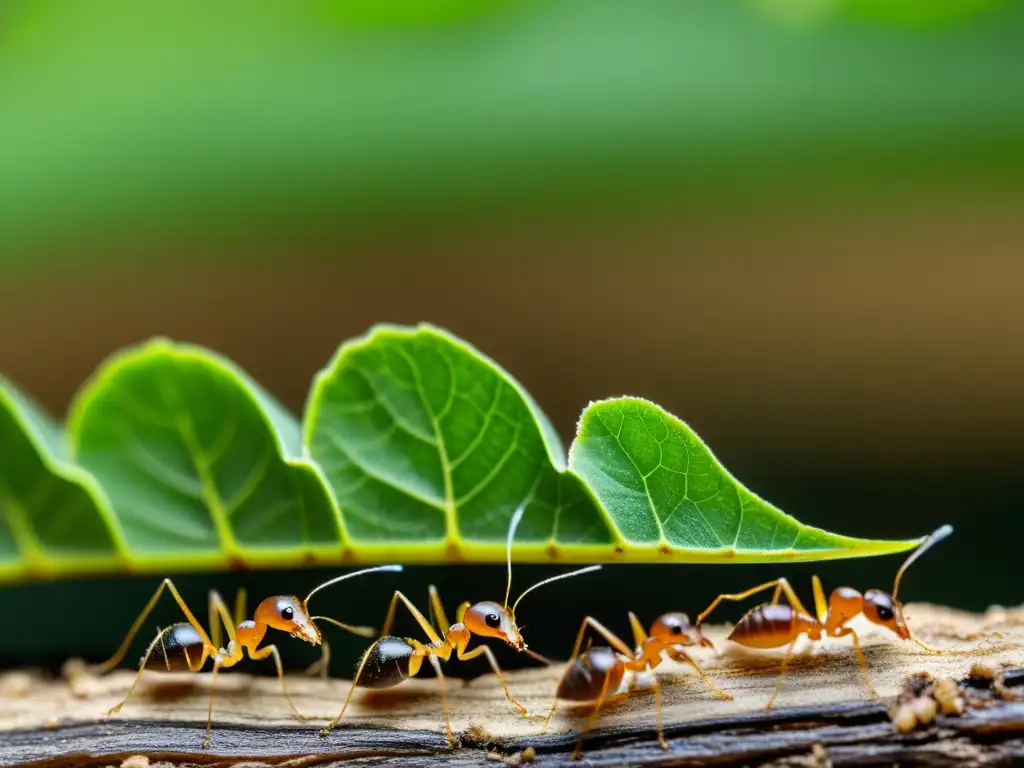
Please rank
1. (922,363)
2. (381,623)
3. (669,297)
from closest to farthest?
(381,623) < (922,363) < (669,297)

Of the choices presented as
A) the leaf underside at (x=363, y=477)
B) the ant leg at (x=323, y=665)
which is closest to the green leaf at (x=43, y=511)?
the leaf underside at (x=363, y=477)

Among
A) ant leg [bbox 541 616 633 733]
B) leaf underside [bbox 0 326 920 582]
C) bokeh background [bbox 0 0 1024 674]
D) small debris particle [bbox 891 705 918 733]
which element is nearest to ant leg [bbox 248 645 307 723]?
leaf underside [bbox 0 326 920 582]

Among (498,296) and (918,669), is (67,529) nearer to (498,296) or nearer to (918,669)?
(918,669)

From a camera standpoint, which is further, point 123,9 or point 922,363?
point 123,9

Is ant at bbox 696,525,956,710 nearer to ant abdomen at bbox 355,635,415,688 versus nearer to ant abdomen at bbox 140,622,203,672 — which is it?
ant abdomen at bbox 355,635,415,688

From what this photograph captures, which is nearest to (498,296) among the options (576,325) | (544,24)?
(576,325)

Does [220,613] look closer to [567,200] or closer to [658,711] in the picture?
[658,711]
